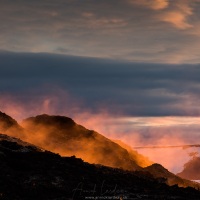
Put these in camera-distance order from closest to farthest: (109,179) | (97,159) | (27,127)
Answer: (109,179), (97,159), (27,127)

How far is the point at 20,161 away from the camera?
63.2 metres

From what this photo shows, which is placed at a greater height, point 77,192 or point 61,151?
point 61,151

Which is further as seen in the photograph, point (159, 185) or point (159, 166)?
point (159, 166)

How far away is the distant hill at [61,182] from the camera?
4988 cm

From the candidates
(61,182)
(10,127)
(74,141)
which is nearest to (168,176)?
(74,141)

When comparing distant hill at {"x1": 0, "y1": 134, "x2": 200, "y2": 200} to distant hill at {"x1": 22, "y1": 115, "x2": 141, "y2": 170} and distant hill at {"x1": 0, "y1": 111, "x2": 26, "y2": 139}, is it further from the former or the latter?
distant hill at {"x1": 0, "y1": 111, "x2": 26, "y2": 139}

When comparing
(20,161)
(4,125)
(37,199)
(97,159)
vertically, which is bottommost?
(37,199)

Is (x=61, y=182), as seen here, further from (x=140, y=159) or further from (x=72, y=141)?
(x=140, y=159)

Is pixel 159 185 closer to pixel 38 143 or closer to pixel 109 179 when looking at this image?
pixel 109 179

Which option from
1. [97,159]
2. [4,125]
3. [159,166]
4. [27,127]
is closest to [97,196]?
[159,166]

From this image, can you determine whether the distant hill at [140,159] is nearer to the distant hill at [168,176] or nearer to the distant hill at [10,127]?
the distant hill at [168,176]

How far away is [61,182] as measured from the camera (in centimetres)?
5641

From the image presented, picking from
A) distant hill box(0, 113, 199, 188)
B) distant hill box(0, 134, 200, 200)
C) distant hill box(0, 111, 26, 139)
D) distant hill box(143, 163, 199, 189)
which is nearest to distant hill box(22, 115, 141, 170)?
distant hill box(0, 113, 199, 188)

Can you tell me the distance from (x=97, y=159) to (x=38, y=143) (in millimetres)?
18487
